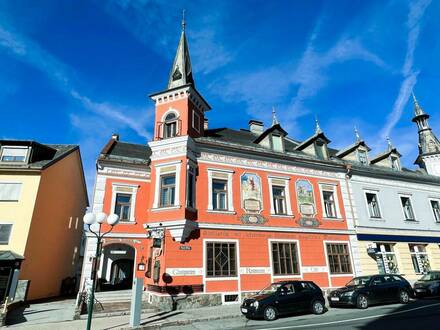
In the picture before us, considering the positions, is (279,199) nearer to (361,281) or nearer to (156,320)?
(361,281)

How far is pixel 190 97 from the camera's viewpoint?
18.1 metres

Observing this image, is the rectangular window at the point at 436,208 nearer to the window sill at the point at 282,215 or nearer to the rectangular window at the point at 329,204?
the rectangular window at the point at 329,204

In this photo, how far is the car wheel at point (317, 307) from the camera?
1256 centimetres

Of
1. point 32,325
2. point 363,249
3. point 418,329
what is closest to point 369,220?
point 363,249

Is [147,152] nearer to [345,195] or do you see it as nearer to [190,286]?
[190,286]

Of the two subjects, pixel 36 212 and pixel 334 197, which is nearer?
pixel 36 212

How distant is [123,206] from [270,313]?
453 inches

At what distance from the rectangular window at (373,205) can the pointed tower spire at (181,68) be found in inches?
620

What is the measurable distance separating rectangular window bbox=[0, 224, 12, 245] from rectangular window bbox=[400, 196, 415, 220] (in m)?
28.0

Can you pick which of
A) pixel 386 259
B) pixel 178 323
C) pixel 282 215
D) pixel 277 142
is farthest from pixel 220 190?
pixel 386 259

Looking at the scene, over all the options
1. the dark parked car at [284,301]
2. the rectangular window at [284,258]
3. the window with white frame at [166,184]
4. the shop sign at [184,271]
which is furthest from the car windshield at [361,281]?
the window with white frame at [166,184]

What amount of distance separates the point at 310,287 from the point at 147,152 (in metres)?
15.6

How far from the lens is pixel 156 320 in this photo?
11484 mm

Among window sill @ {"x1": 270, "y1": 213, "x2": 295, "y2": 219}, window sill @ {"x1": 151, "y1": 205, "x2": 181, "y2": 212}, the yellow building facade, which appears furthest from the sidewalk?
the yellow building facade
